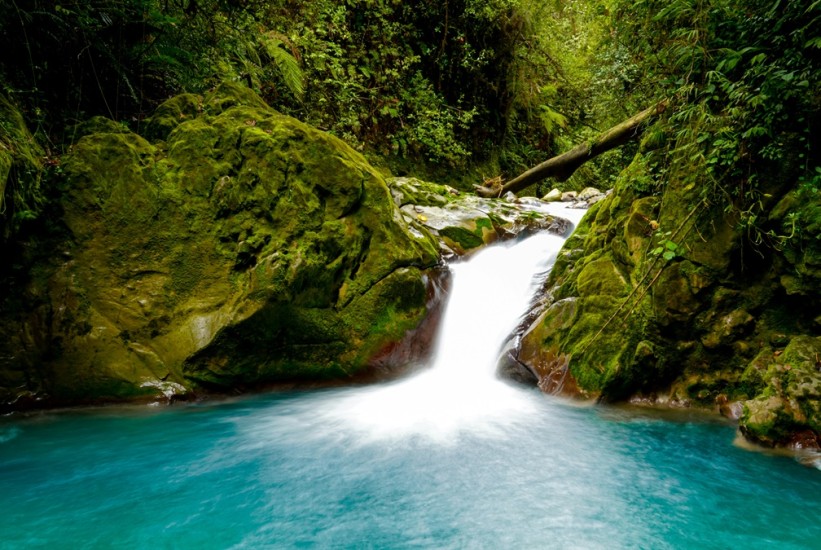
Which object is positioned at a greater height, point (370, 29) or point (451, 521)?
point (370, 29)

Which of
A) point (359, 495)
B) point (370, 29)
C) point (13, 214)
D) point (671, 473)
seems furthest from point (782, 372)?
point (370, 29)

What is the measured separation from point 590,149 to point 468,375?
13.1 ft

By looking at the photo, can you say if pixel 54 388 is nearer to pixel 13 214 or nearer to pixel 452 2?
pixel 13 214

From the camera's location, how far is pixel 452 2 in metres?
11.5

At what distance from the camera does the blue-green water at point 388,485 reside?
2543 mm

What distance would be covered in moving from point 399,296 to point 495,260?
251 cm

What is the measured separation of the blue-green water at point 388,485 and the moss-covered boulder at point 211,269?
1.78ft

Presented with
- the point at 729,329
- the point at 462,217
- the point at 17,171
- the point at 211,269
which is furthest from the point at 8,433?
the point at 462,217

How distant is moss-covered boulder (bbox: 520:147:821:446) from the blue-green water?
0.42 meters

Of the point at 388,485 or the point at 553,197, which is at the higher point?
the point at 553,197

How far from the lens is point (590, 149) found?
7.01 m

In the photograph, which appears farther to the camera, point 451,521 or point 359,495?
point 359,495

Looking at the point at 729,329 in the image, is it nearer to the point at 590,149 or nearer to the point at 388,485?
the point at 388,485

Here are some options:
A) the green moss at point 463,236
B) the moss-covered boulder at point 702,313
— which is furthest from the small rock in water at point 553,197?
the moss-covered boulder at point 702,313
